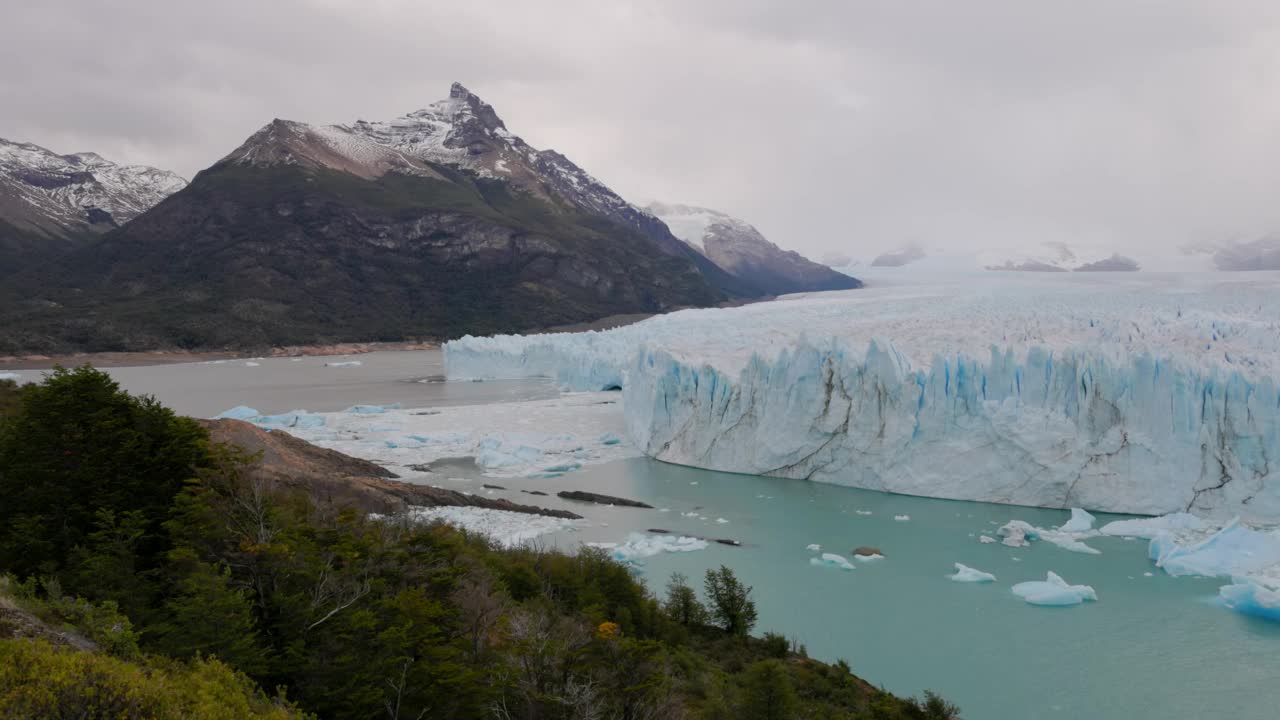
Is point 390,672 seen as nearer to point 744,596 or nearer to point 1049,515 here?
point 744,596

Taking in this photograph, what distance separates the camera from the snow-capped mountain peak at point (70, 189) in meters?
106

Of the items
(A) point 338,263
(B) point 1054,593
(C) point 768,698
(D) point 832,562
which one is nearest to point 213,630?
(C) point 768,698

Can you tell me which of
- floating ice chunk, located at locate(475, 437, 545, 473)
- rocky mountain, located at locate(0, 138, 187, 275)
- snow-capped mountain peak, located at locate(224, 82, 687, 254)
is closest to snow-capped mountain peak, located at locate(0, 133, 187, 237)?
rocky mountain, located at locate(0, 138, 187, 275)

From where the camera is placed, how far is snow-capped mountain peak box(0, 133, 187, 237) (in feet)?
347

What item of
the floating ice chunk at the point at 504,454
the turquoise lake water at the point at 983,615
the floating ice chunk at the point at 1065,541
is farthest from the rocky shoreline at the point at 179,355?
the floating ice chunk at the point at 1065,541

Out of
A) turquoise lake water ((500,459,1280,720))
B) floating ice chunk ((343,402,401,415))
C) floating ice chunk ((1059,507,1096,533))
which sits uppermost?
floating ice chunk ((343,402,401,415))

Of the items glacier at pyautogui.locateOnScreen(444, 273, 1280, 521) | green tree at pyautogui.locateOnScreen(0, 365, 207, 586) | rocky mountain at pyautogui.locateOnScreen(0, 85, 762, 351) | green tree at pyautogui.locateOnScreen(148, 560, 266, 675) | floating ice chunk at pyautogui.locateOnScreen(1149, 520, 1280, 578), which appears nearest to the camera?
green tree at pyautogui.locateOnScreen(148, 560, 266, 675)

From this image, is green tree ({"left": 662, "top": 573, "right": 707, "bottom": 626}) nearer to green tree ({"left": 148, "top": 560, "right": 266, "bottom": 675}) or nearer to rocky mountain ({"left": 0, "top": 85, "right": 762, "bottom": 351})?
green tree ({"left": 148, "top": 560, "right": 266, "bottom": 675})

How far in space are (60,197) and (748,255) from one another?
114416 mm

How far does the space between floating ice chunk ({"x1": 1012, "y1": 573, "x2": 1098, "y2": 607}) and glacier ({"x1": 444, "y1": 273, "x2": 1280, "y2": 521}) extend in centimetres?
441

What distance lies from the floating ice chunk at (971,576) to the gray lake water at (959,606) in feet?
0.41

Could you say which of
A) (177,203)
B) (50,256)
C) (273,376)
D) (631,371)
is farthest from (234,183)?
(631,371)

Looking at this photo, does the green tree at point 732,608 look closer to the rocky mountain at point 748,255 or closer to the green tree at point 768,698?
the green tree at point 768,698

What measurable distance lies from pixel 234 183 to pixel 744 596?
89.3m
